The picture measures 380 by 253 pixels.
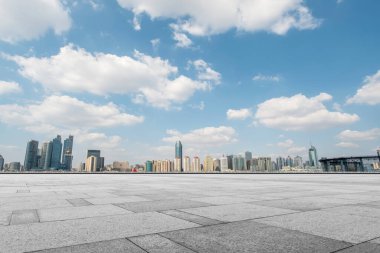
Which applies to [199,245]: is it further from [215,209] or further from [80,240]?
[215,209]

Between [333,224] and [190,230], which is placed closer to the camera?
[190,230]

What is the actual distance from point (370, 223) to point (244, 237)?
2690 millimetres

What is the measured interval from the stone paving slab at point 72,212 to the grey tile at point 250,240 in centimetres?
236

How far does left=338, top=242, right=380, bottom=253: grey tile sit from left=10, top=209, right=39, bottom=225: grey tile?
526 centimetres

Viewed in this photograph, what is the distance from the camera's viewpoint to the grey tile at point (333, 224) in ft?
12.2

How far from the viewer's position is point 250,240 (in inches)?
137

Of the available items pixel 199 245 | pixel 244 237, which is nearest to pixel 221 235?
pixel 244 237

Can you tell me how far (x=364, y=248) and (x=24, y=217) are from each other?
19.7 feet

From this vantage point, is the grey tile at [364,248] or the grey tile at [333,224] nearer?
the grey tile at [364,248]

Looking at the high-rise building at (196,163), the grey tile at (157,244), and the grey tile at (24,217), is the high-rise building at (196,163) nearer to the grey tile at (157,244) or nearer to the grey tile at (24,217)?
the grey tile at (24,217)

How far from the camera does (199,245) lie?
326 cm

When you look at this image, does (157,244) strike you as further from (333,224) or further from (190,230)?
(333,224)

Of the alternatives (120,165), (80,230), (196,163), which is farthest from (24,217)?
(196,163)

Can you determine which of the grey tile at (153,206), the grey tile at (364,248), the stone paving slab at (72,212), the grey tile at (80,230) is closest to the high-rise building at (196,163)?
the grey tile at (153,206)
